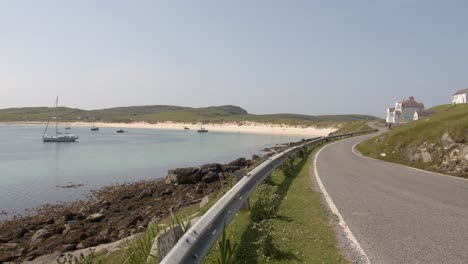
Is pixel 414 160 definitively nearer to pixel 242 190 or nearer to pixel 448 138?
pixel 448 138

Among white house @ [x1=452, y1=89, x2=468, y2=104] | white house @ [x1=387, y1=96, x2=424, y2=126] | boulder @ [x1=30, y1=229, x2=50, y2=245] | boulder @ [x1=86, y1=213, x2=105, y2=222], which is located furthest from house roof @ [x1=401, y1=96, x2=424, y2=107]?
boulder @ [x1=30, y1=229, x2=50, y2=245]

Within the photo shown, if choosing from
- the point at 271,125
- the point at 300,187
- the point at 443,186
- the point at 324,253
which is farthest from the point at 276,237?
the point at 271,125

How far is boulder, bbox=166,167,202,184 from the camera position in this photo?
27.2m

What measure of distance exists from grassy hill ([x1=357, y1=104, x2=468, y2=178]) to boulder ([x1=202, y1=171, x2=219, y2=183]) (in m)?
11.7

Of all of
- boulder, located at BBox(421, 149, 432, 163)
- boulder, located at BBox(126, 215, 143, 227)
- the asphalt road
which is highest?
boulder, located at BBox(421, 149, 432, 163)

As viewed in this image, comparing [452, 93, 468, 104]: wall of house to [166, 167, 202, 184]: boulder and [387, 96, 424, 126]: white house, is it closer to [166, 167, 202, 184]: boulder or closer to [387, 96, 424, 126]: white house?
[387, 96, 424, 126]: white house

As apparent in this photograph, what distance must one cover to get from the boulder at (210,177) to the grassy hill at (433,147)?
1171 centimetres

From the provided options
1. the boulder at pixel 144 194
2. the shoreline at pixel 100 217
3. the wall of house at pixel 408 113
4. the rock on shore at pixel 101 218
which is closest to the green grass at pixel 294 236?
the shoreline at pixel 100 217

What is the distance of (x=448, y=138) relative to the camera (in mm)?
20344

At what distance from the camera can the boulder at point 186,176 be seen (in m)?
27.2

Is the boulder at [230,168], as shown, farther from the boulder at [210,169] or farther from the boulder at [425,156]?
the boulder at [425,156]

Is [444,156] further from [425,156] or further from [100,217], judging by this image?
[100,217]

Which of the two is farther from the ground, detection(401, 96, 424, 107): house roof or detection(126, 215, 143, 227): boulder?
detection(401, 96, 424, 107): house roof

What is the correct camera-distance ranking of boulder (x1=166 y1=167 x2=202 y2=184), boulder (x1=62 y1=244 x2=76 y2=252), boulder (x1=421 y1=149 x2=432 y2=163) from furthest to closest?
boulder (x1=166 y1=167 x2=202 y2=184)
boulder (x1=421 y1=149 x2=432 y2=163)
boulder (x1=62 y1=244 x2=76 y2=252)
